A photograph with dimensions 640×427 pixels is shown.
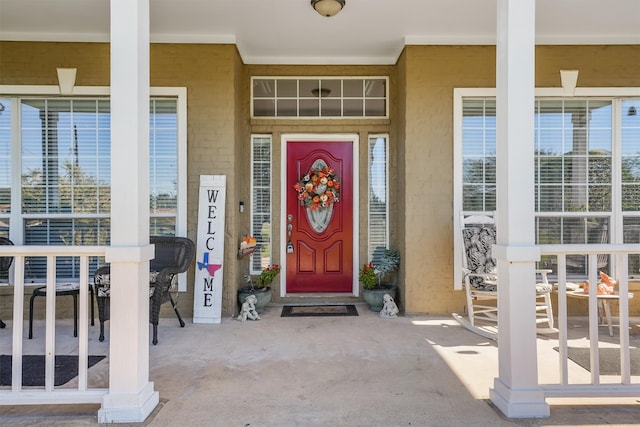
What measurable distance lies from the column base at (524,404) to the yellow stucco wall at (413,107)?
2.12m

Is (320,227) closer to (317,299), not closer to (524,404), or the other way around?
(317,299)

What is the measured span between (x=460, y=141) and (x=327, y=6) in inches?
76.9

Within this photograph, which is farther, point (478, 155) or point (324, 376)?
point (478, 155)

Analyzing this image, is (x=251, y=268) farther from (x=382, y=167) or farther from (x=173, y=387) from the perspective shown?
(x=173, y=387)

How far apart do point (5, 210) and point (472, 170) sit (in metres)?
4.87

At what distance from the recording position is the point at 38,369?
2.94 meters

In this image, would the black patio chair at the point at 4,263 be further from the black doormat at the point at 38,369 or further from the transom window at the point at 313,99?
the transom window at the point at 313,99

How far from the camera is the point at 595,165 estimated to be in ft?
14.4

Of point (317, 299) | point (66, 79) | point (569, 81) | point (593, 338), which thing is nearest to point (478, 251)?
point (593, 338)

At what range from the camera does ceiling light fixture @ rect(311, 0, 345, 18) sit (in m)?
3.48

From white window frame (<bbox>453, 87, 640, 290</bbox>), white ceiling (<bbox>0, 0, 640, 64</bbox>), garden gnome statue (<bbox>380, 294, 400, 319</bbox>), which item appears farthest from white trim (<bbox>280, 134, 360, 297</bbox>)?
white window frame (<bbox>453, 87, 640, 290</bbox>)

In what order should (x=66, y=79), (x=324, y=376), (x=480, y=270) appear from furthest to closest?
1. (x=66, y=79)
2. (x=480, y=270)
3. (x=324, y=376)

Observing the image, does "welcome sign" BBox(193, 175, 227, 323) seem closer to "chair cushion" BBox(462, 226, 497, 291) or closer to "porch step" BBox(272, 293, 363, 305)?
"porch step" BBox(272, 293, 363, 305)

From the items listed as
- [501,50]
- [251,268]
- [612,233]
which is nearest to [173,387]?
[251,268]
